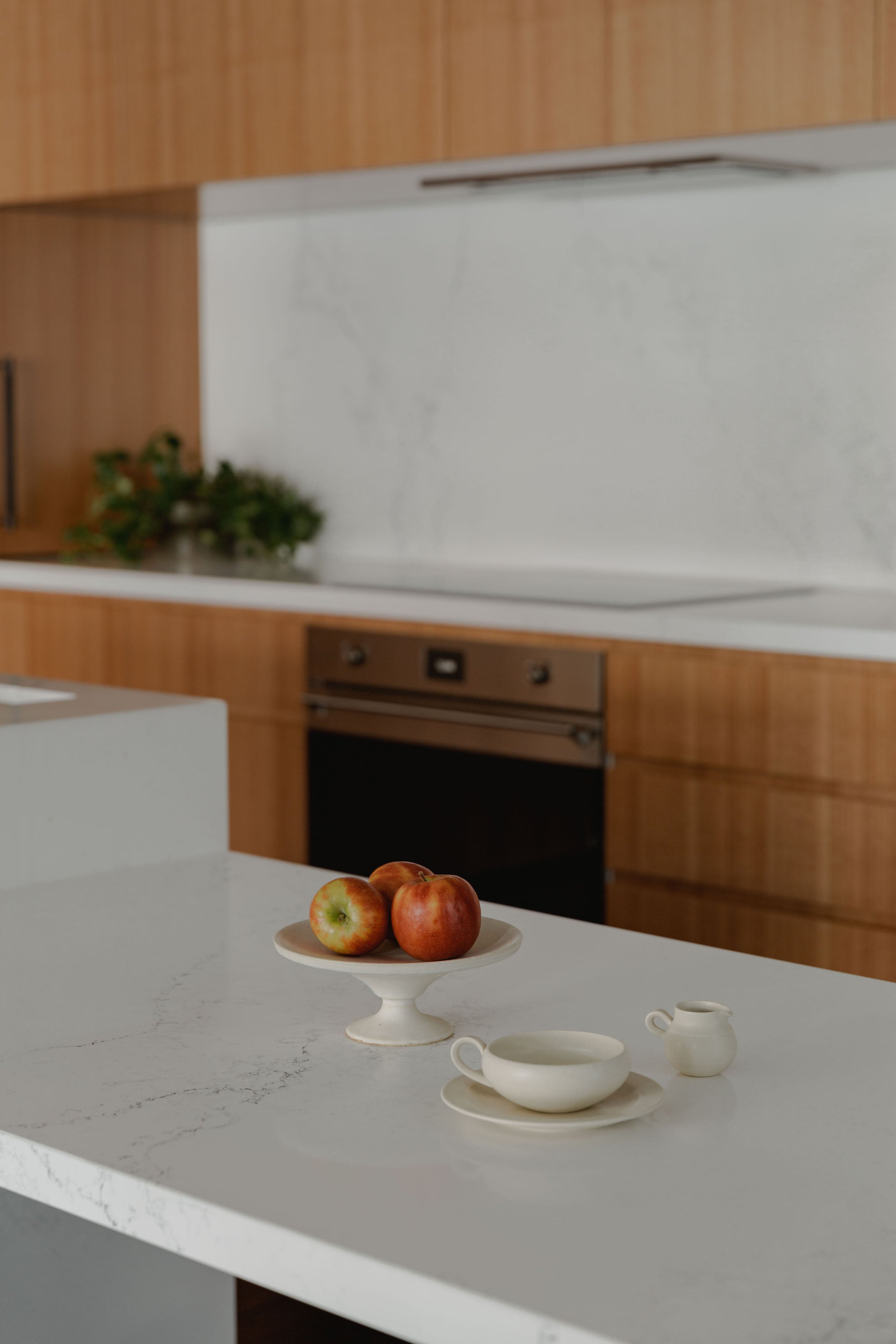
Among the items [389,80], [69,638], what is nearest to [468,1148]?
[389,80]

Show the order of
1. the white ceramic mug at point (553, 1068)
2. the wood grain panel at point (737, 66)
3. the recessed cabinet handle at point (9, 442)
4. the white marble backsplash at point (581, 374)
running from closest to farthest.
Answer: the white ceramic mug at point (553, 1068) → the wood grain panel at point (737, 66) → the white marble backsplash at point (581, 374) → the recessed cabinet handle at point (9, 442)

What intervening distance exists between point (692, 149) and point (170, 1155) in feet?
8.65

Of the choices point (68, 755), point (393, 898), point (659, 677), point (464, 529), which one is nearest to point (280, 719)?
point (464, 529)

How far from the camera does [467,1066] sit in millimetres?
1097

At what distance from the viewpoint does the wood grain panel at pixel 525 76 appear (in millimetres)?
3271

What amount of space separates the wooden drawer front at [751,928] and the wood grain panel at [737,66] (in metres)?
1.41

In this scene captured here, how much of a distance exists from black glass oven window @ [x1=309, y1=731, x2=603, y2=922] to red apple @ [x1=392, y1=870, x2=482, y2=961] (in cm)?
202

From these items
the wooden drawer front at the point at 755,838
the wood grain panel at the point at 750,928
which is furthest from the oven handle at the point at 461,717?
the wood grain panel at the point at 750,928

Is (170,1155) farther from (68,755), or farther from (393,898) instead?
(68,755)

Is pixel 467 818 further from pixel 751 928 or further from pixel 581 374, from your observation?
pixel 581 374

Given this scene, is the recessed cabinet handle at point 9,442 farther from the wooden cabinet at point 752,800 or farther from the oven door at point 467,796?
the wooden cabinet at point 752,800

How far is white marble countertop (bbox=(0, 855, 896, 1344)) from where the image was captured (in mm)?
854

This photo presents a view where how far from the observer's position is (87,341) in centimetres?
472

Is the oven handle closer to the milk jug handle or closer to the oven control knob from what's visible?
the oven control knob
